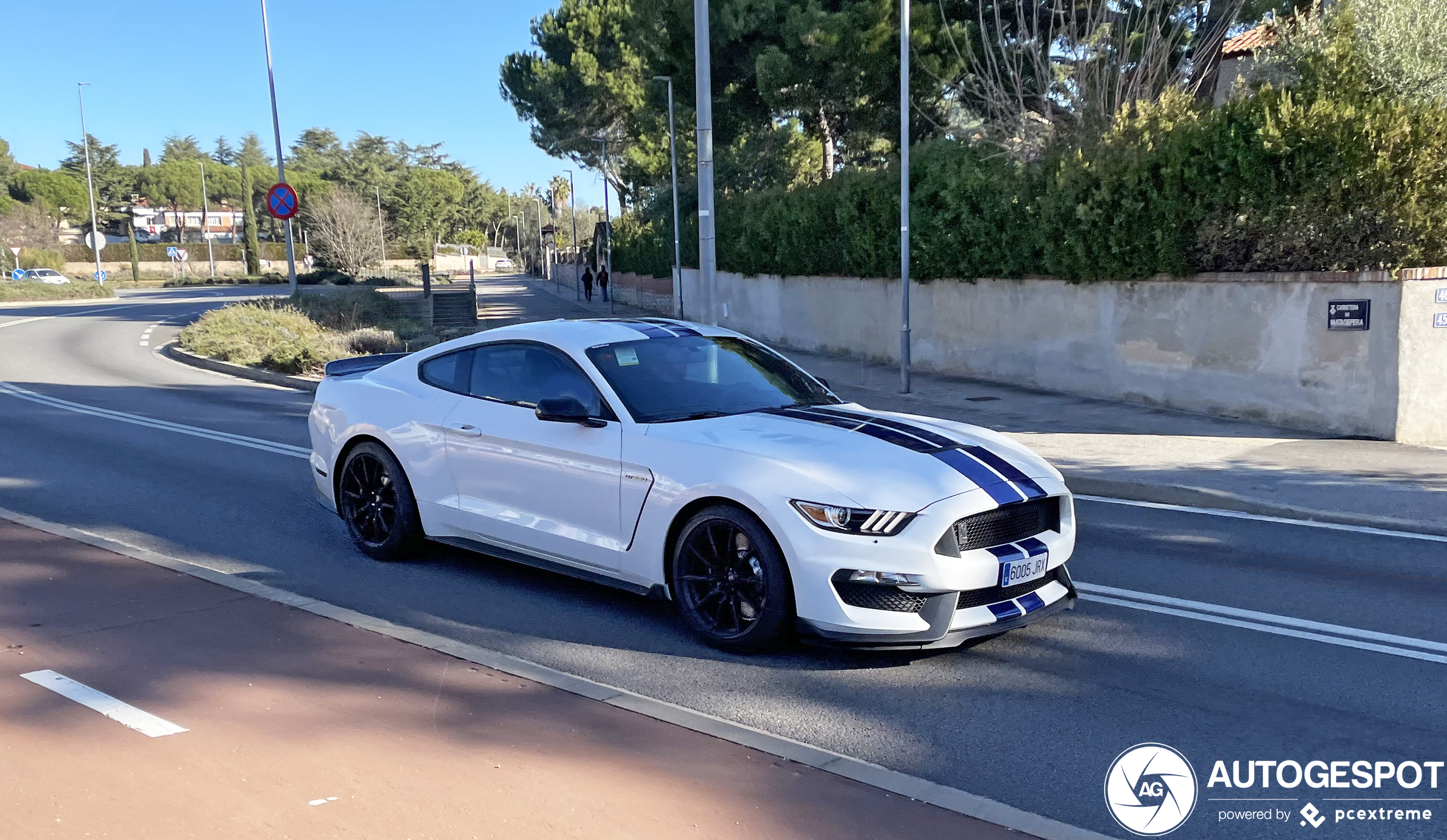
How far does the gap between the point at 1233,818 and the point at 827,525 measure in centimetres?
191

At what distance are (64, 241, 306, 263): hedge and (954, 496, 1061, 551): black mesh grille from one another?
96863mm

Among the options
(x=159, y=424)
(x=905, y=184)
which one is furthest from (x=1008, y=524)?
(x=905, y=184)

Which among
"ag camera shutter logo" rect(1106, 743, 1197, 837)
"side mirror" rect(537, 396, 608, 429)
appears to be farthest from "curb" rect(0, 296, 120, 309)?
"ag camera shutter logo" rect(1106, 743, 1197, 837)

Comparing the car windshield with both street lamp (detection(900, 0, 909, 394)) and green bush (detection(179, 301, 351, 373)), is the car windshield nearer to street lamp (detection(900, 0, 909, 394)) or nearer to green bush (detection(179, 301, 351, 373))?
street lamp (detection(900, 0, 909, 394))

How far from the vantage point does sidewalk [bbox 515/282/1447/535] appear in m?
9.08

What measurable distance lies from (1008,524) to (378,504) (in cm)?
399

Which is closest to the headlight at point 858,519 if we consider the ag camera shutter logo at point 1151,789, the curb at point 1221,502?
the ag camera shutter logo at point 1151,789

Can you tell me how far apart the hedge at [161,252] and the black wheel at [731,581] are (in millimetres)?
96238

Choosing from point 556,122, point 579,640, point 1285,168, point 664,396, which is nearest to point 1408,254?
point 1285,168

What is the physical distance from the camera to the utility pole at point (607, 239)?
45594 mm

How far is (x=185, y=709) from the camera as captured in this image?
173 inches

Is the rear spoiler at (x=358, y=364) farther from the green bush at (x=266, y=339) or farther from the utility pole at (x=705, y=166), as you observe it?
the green bush at (x=266, y=339)

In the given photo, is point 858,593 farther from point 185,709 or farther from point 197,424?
point 197,424

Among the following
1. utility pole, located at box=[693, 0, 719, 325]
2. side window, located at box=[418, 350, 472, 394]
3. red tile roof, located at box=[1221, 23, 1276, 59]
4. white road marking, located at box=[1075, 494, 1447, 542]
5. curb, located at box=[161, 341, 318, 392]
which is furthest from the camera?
red tile roof, located at box=[1221, 23, 1276, 59]
